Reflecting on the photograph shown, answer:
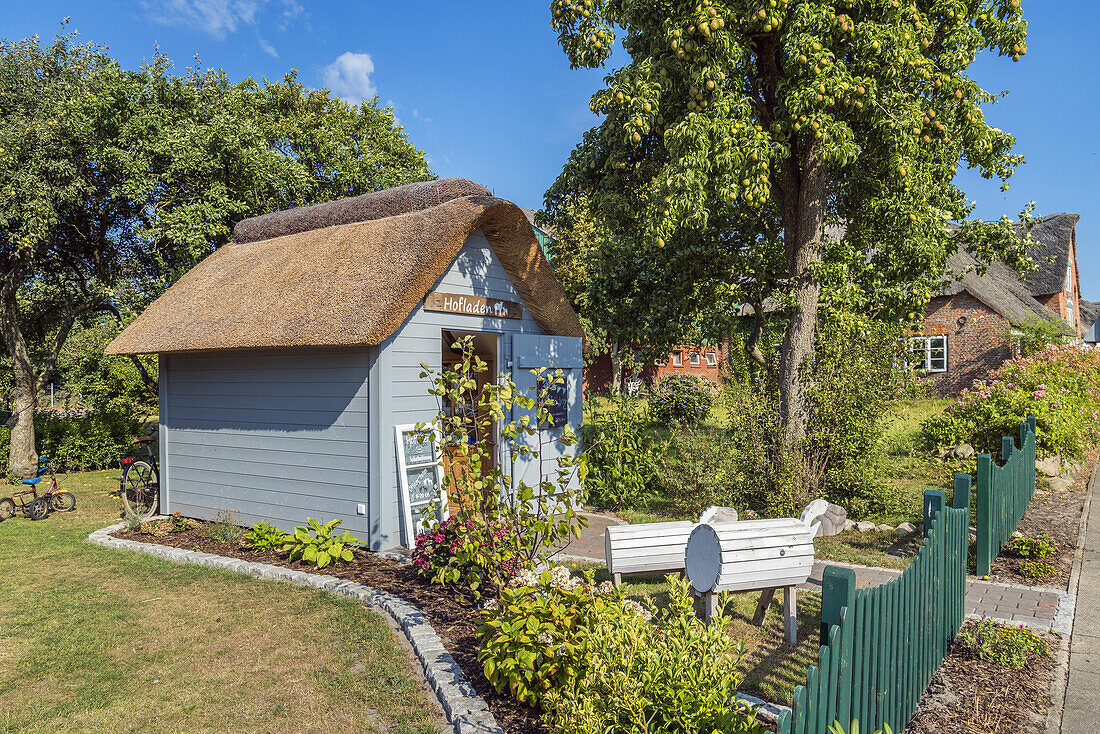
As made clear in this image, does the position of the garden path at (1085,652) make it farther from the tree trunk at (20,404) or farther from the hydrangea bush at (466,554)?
the tree trunk at (20,404)

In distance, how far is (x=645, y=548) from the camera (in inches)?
225

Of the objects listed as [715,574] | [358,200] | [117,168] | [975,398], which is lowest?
[715,574]

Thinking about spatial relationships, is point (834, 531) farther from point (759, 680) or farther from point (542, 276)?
point (542, 276)

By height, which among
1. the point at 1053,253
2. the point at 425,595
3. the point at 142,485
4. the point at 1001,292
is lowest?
the point at 425,595

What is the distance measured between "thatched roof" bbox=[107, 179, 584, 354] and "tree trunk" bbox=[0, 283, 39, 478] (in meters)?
6.35

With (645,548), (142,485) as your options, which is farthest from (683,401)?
(142,485)

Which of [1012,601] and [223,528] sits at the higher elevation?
[223,528]

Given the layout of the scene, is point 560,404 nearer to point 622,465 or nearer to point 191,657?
point 622,465

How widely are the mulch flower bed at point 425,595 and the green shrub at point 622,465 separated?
421 cm

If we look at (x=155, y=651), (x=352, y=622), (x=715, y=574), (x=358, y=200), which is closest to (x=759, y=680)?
(x=715, y=574)

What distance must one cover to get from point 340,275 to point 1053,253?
120 ft

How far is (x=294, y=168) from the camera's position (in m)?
13.6

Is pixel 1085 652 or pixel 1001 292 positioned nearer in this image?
pixel 1085 652

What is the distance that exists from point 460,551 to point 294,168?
1122 cm
